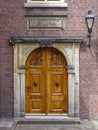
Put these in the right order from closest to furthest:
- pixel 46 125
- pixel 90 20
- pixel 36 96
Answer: pixel 90 20 → pixel 46 125 → pixel 36 96

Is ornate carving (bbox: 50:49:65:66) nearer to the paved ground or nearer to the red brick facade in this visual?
the red brick facade

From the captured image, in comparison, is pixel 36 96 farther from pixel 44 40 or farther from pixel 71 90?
pixel 44 40

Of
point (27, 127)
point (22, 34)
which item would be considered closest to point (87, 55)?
point (22, 34)

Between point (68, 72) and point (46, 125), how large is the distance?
78.3 inches

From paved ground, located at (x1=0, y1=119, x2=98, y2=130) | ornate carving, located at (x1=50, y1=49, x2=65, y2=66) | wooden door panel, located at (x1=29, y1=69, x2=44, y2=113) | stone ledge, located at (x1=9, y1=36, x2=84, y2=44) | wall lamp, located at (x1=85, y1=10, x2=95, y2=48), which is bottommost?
paved ground, located at (x1=0, y1=119, x2=98, y2=130)

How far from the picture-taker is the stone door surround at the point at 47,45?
11836mm

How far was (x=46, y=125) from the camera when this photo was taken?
11.7 m

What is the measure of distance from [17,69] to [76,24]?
8.51 feet

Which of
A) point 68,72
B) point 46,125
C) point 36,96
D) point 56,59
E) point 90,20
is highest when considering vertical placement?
point 90,20

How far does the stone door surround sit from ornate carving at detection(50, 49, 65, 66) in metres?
0.23

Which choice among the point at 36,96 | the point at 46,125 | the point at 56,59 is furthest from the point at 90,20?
the point at 46,125

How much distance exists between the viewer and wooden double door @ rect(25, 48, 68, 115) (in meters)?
12.2

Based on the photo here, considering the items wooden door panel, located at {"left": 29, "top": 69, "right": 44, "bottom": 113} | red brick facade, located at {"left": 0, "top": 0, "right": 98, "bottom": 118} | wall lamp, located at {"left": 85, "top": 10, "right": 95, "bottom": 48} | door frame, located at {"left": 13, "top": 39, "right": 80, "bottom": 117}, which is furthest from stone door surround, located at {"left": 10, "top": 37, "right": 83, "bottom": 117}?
wall lamp, located at {"left": 85, "top": 10, "right": 95, "bottom": 48}

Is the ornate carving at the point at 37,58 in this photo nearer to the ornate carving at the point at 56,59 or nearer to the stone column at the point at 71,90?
the ornate carving at the point at 56,59
